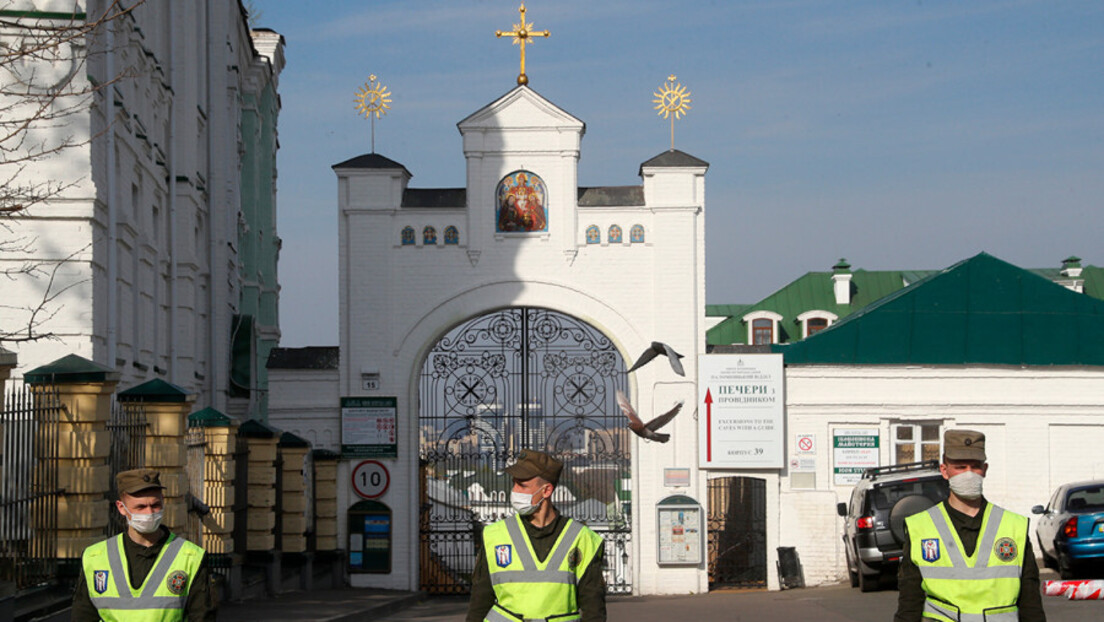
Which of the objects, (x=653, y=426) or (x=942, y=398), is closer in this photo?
(x=653, y=426)

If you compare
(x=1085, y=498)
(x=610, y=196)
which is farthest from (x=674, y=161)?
(x=1085, y=498)

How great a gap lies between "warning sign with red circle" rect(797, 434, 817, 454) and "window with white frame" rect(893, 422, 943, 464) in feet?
4.51

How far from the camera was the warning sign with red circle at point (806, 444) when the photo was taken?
26.2 m

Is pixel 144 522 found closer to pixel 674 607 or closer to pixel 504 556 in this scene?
pixel 504 556

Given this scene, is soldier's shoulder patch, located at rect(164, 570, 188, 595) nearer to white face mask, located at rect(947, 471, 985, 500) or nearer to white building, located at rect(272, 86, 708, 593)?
white face mask, located at rect(947, 471, 985, 500)

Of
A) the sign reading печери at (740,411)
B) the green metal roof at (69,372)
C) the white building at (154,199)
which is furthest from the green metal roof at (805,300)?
the green metal roof at (69,372)

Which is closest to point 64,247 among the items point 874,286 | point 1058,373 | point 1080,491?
point 1080,491

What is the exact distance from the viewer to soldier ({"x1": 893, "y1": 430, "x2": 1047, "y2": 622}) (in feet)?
21.7

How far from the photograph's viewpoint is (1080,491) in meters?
20.7

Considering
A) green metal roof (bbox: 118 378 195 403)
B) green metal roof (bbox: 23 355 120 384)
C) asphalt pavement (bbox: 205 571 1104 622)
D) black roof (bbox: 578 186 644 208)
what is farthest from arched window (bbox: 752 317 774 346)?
green metal roof (bbox: 23 355 120 384)

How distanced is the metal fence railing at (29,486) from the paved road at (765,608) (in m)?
7.17

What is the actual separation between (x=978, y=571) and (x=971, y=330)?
20.7 metres

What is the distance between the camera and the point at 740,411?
2633 centimetres

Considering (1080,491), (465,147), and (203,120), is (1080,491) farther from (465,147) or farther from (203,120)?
(203,120)
